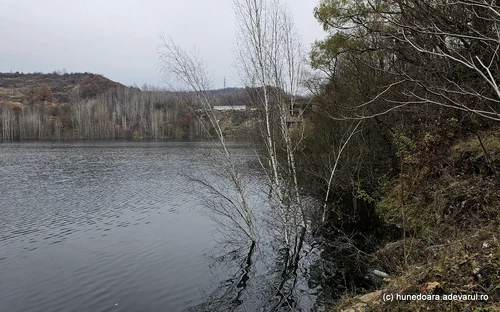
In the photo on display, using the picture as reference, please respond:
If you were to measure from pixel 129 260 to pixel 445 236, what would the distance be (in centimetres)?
916

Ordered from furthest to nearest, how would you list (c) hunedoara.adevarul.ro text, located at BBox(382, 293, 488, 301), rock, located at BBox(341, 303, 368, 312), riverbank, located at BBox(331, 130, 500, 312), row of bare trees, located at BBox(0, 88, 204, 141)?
1. row of bare trees, located at BBox(0, 88, 204, 141)
2. rock, located at BBox(341, 303, 368, 312)
3. riverbank, located at BBox(331, 130, 500, 312)
4. (c) hunedoara.adevarul.ro text, located at BBox(382, 293, 488, 301)

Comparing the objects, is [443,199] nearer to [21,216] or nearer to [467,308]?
[467,308]

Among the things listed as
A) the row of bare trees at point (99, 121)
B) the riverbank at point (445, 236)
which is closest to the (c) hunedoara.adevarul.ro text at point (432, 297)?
the riverbank at point (445, 236)

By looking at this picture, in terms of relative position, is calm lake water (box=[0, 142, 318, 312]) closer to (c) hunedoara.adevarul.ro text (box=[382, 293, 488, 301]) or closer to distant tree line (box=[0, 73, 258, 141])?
(c) hunedoara.adevarul.ro text (box=[382, 293, 488, 301])

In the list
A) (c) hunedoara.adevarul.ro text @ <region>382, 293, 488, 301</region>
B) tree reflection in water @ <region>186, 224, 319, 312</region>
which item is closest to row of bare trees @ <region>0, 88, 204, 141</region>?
tree reflection in water @ <region>186, 224, 319, 312</region>

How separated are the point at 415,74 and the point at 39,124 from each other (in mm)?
103623

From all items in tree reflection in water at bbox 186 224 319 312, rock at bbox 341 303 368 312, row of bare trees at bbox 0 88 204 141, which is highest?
row of bare trees at bbox 0 88 204 141

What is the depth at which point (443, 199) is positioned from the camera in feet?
32.2

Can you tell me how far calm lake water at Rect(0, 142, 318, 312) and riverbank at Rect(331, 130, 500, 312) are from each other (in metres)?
2.99

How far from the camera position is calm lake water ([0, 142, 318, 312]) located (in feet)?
28.8

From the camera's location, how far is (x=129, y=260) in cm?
1152

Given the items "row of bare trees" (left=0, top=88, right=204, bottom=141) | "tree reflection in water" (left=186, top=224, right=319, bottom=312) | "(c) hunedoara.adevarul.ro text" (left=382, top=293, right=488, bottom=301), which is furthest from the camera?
"row of bare trees" (left=0, top=88, right=204, bottom=141)

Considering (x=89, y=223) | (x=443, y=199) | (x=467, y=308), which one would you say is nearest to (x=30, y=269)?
(x=89, y=223)

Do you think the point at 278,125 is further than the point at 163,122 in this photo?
No
